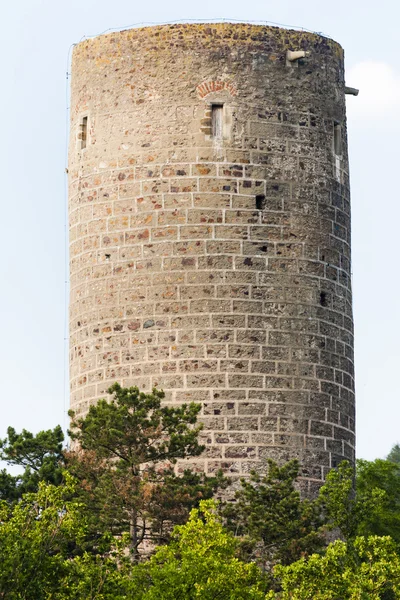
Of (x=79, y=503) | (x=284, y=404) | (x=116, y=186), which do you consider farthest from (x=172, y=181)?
(x=79, y=503)

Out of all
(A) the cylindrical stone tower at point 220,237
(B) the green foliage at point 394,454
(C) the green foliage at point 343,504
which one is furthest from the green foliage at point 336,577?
(B) the green foliage at point 394,454

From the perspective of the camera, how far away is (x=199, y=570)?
35.4 metres

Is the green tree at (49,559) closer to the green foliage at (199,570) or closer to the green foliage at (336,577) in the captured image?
the green foliage at (199,570)

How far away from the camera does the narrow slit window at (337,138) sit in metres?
45.4

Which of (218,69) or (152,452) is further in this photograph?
(218,69)

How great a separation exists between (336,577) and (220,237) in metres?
9.24

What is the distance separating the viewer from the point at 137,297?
143 feet

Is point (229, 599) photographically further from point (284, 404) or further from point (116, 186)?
point (116, 186)

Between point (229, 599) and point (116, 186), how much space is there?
11220 mm

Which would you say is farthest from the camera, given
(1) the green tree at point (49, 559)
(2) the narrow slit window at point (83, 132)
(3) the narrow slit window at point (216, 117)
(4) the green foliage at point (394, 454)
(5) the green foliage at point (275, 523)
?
(4) the green foliage at point (394, 454)

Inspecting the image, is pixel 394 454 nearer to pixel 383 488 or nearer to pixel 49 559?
pixel 383 488

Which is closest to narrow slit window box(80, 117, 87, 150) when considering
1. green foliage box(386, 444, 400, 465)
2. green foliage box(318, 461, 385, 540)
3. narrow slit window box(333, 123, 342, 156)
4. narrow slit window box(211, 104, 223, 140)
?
narrow slit window box(211, 104, 223, 140)

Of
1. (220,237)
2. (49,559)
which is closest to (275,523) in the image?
(49,559)

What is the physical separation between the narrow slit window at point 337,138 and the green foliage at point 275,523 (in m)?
7.75
